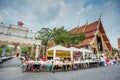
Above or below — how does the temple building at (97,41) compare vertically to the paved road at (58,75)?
above

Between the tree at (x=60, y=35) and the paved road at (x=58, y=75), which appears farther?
the tree at (x=60, y=35)

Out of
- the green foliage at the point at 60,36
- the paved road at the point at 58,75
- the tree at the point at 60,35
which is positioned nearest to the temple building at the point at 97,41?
the green foliage at the point at 60,36

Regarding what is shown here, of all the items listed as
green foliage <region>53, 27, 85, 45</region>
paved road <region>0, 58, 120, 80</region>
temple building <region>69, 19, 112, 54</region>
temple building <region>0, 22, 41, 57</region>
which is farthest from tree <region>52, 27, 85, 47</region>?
Answer: paved road <region>0, 58, 120, 80</region>

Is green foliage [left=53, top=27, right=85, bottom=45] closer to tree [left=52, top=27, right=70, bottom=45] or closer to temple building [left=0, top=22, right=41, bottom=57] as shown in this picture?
tree [left=52, top=27, right=70, bottom=45]

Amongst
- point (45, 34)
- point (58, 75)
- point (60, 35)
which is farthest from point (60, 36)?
point (58, 75)

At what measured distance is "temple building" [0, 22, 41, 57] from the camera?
45.1 ft

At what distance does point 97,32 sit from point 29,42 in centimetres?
1510

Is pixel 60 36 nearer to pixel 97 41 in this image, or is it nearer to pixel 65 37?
pixel 65 37

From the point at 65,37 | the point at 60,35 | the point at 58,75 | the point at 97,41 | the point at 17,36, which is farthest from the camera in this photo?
the point at 97,41

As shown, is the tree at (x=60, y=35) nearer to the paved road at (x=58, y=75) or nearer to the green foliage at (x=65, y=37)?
the green foliage at (x=65, y=37)

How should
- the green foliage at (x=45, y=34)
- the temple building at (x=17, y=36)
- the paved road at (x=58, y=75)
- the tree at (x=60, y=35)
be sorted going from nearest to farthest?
the paved road at (x=58, y=75) → the temple building at (x=17, y=36) → the tree at (x=60, y=35) → the green foliage at (x=45, y=34)

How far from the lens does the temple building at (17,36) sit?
13.7m

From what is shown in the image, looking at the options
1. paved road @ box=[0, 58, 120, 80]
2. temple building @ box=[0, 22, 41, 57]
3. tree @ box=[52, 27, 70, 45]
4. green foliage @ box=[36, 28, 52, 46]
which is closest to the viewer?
paved road @ box=[0, 58, 120, 80]

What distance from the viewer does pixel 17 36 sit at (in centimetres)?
1482
